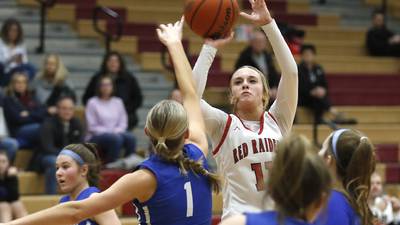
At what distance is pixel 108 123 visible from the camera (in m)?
8.97

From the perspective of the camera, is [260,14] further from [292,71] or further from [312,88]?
[312,88]

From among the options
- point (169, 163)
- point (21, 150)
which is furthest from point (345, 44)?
point (169, 163)

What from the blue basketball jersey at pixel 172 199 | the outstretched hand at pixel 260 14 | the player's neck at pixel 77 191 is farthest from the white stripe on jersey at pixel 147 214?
the outstretched hand at pixel 260 14

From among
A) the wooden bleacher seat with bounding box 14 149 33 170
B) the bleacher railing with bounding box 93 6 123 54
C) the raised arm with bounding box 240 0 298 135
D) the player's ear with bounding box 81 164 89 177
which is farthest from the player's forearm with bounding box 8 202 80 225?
the bleacher railing with bounding box 93 6 123 54

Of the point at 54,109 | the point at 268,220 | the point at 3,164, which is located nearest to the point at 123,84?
the point at 54,109

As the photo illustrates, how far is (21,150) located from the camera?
28.6 ft

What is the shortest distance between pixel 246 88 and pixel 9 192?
366 cm

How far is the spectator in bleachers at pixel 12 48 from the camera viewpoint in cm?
938

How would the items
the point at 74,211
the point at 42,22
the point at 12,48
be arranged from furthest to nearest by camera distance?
the point at 42,22 < the point at 12,48 < the point at 74,211

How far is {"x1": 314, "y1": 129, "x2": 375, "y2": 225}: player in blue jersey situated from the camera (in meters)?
3.45

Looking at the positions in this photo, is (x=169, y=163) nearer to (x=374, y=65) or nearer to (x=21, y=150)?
(x=21, y=150)

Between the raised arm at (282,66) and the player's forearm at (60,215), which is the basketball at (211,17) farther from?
the player's forearm at (60,215)

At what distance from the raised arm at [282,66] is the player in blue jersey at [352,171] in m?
1.24

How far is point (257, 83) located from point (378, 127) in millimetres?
6421
